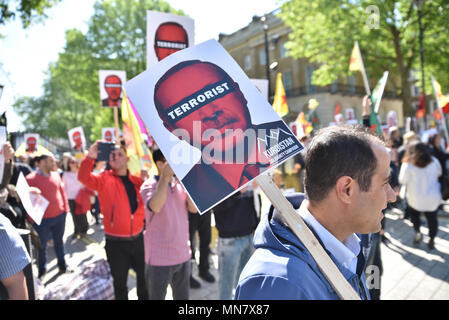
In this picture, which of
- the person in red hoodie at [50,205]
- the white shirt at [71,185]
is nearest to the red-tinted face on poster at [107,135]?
the white shirt at [71,185]

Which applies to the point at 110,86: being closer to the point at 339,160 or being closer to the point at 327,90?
the point at 339,160

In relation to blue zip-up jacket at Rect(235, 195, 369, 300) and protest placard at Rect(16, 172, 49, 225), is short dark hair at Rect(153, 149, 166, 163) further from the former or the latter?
blue zip-up jacket at Rect(235, 195, 369, 300)

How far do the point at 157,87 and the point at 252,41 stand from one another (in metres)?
26.8

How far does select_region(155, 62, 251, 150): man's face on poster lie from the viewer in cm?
124

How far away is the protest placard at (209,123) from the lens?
1.19 m

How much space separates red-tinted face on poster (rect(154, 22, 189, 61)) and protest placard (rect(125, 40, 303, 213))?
1677 millimetres

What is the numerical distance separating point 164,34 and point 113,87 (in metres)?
2.39

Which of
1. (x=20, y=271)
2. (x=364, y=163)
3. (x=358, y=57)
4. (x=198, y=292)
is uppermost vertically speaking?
(x=358, y=57)

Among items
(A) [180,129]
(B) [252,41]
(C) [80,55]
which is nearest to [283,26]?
(B) [252,41]

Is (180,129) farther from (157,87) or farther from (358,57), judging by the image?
(358,57)

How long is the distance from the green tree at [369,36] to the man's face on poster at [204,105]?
49.3 ft

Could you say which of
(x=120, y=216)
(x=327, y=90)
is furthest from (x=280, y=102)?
(x=327, y=90)

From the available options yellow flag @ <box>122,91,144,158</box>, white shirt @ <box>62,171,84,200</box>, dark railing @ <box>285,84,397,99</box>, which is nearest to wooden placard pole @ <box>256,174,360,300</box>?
yellow flag @ <box>122,91,144,158</box>

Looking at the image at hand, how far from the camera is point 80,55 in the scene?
22812 mm
